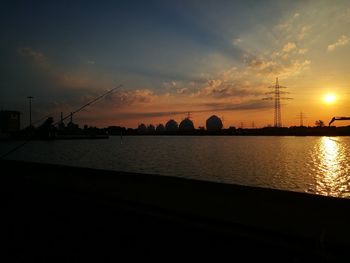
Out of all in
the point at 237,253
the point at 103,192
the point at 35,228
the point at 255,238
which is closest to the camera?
the point at 237,253

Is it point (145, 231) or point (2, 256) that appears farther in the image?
point (145, 231)

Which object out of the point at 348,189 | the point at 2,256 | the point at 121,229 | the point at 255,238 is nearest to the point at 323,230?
the point at 255,238

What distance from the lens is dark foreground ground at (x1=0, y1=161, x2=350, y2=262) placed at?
5969 mm

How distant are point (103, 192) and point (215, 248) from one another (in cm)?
696

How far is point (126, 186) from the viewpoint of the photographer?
1366 centimetres

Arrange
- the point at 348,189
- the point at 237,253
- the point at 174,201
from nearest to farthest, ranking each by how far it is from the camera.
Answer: the point at 237,253
the point at 174,201
the point at 348,189

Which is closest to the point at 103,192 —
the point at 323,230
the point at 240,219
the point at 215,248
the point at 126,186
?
the point at 126,186

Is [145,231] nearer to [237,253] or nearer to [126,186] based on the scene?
[237,253]

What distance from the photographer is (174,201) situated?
406 inches

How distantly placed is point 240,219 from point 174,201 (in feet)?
9.48

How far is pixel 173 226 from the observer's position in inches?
295

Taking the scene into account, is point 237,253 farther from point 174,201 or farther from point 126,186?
point 126,186

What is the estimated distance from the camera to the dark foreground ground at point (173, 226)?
19.6ft

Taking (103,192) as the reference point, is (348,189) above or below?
below
